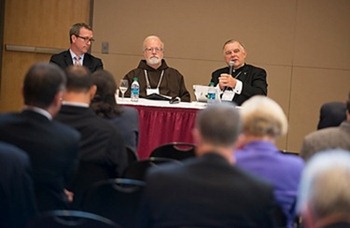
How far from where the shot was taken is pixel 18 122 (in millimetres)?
2770

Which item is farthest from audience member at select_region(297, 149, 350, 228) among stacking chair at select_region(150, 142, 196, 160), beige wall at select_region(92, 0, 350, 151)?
beige wall at select_region(92, 0, 350, 151)

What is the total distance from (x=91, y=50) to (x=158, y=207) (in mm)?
5289

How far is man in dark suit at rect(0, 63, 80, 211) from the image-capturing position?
2752 millimetres

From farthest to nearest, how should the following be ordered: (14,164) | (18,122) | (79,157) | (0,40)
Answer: (0,40), (79,157), (18,122), (14,164)

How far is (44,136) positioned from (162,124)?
276 cm

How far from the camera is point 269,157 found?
2596 mm

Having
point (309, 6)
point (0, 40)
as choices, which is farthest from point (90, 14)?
point (309, 6)

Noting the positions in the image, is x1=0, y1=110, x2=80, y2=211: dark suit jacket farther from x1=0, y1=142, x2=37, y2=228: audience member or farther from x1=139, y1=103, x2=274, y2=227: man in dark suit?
x1=139, y1=103, x2=274, y2=227: man in dark suit

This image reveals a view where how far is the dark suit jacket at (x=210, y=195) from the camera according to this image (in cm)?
216

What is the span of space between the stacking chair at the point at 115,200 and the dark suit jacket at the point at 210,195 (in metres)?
0.53

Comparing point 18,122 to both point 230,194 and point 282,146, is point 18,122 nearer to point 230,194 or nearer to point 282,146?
point 230,194

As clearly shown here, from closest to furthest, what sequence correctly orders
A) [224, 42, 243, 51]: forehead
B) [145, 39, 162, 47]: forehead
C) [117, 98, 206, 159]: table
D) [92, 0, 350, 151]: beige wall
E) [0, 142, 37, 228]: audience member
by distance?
1. [0, 142, 37, 228]: audience member
2. [117, 98, 206, 159]: table
3. [224, 42, 243, 51]: forehead
4. [145, 39, 162, 47]: forehead
5. [92, 0, 350, 151]: beige wall

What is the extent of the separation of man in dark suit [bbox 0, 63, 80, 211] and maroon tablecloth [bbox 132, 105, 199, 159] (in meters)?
2.60

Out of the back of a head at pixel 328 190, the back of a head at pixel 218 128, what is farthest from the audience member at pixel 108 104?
the back of a head at pixel 328 190
